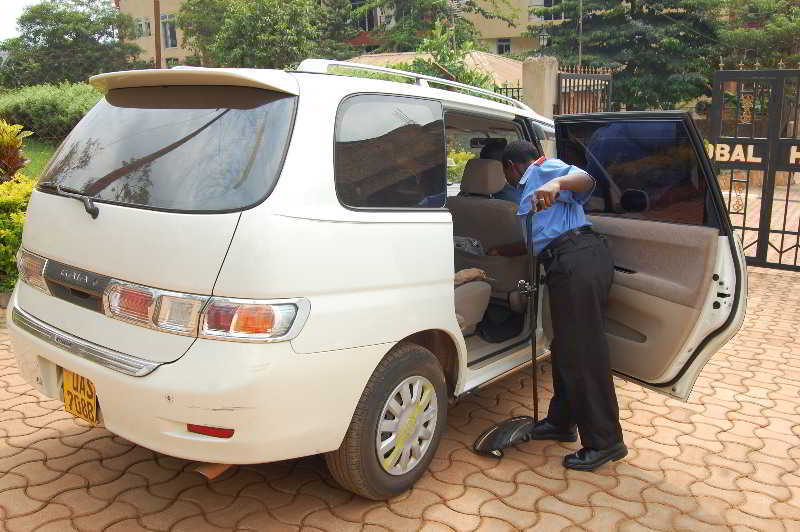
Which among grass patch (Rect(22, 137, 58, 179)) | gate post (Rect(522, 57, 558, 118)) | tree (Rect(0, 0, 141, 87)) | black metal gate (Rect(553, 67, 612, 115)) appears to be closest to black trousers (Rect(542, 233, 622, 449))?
black metal gate (Rect(553, 67, 612, 115))

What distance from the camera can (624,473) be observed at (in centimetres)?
339

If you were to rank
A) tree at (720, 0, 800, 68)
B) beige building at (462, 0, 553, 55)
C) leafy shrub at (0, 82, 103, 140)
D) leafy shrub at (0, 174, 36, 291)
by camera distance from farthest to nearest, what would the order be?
1. beige building at (462, 0, 553, 55)
2. tree at (720, 0, 800, 68)
3. leafy shrub at (0, 82, 103, 140)
4. leafy shrub at (0, 174, 36, 291)

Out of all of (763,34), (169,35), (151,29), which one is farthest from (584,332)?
(151,29)

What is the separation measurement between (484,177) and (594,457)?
1888mm

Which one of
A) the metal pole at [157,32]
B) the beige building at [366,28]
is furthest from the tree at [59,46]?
A: the metal pole at [157,32]

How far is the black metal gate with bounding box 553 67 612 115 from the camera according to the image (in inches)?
380

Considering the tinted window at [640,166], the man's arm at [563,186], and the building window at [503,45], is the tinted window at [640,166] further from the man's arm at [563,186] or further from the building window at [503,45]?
the building window at [503,45]

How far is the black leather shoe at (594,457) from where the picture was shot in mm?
3367

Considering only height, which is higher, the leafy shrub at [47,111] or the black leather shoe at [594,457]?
the leafy shrub at [47,111]

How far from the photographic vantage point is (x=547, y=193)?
10.5ft

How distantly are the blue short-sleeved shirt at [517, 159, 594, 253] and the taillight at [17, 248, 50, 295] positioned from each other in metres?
2.20

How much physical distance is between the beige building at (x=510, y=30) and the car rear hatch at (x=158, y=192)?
127 feet

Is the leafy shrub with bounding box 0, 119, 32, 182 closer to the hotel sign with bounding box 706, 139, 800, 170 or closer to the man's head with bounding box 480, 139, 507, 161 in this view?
the man's head with bounding box 480, 139, 507, 161

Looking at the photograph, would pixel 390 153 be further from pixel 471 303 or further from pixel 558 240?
pixel 471 303
